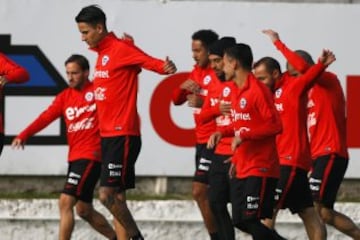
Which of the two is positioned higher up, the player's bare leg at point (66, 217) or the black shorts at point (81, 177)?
the black shorts at point (81, 177)

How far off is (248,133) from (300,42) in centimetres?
499

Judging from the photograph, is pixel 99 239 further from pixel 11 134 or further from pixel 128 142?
pixel 128 142

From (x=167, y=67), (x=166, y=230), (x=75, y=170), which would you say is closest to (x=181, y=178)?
(x=166, y=230)

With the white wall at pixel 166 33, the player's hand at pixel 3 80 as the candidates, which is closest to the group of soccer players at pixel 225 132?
the player's hand at pixel 3 80

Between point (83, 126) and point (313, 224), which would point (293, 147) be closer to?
point (313, 224)

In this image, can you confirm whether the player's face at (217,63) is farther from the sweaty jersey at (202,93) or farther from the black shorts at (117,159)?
the black shorts at (117,159)

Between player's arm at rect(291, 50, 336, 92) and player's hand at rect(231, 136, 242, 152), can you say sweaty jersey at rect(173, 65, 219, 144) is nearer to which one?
player's arm at rect(291, 50, 336, 92)

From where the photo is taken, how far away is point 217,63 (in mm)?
Result: 15773

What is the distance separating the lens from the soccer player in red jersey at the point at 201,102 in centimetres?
1639

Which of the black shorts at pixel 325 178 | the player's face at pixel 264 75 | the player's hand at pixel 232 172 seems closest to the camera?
the player's hand at pixel 232 172

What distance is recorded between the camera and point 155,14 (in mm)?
18516

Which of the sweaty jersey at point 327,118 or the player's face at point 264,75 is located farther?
the sweaty jersey at point 327,118

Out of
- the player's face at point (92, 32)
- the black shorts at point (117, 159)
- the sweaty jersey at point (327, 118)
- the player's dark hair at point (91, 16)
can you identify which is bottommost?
the black shorts at point (117, 159)

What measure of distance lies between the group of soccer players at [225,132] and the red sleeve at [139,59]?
12 mm
